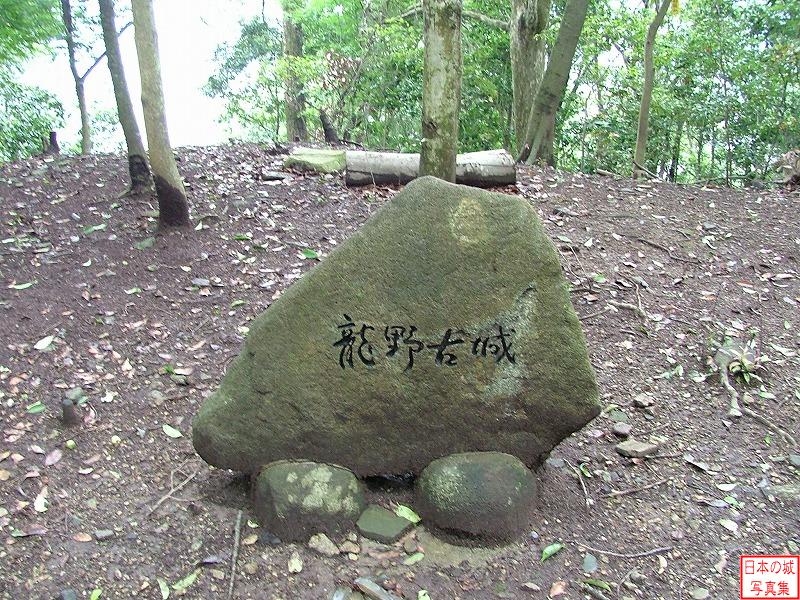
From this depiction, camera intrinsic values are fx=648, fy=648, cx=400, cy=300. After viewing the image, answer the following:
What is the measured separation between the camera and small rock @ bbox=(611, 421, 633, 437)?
4.04 m

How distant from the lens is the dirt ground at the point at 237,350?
10.3 feet

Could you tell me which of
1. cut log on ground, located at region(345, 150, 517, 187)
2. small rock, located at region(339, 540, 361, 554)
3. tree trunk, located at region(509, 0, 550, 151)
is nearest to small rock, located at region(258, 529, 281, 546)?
small rock, located at region(339, 540, 361, 554)

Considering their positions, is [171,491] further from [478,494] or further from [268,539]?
[478,494]

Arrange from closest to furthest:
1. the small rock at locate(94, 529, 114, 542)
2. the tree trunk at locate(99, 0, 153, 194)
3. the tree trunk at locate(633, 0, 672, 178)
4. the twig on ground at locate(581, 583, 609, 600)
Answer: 1. the twig on ground at locate(581, 583, 609, 600)
2. the small rock at locate(94, 529, 114, 542)
3. the tree trunk at locate(99, 0, 153, 194)
4. the tree trunk at locate(633, 0, 672, 178)

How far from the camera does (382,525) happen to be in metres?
3.27

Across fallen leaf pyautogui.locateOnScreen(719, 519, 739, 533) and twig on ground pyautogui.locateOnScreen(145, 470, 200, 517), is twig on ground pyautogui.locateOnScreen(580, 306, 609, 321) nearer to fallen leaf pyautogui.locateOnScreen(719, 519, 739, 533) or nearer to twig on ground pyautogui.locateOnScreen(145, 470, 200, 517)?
fallen leaf pyautogui.locateOnScreen(719, 519, 739, 533)

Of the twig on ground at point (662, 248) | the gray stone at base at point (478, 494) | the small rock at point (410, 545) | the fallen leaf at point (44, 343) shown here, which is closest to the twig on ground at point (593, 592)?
the gray stone at base at point (478, 494)

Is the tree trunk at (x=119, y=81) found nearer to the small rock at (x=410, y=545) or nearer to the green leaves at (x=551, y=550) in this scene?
the small rock at (x=410, y=545)

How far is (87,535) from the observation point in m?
3.31

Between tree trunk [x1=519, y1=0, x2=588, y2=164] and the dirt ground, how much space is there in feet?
3.85

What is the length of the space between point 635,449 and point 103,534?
3.00m

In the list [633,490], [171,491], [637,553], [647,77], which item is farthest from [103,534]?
[647,77]

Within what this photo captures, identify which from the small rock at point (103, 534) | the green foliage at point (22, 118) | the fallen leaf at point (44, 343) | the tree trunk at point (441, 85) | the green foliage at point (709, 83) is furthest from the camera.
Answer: the green foliage at point (22, 118)

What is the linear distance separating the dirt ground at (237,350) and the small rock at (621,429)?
1.6 inches
